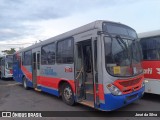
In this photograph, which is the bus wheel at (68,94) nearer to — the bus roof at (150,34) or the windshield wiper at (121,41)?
the windshield wiper at (121,41)

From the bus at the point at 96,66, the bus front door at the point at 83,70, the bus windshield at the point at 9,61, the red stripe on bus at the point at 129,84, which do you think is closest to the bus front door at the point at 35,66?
the bus at the point at 96,66

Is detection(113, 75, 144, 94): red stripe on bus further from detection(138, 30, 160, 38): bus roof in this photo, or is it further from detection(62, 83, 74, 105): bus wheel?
detection(62, 83, 74, 105): bus wheel

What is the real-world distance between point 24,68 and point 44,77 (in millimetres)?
4070

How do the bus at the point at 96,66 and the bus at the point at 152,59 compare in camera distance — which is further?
the bus at the point at 152,59

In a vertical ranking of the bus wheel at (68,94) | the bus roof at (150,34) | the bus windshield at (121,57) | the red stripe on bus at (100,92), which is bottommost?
the bus wheel at (68,94)

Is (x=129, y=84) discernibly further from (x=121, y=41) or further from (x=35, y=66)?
(x=35, y=66)

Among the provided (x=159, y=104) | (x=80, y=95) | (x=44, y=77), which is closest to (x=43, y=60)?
(x=44, y=77)

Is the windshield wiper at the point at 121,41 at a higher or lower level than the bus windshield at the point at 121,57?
higher

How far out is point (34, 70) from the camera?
39.6 ft

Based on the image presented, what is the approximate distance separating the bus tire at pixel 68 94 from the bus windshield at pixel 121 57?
2.46 metres

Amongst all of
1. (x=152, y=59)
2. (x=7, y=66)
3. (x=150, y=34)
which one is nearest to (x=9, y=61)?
(x=7, y=66)

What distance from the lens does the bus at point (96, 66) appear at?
6.12 m

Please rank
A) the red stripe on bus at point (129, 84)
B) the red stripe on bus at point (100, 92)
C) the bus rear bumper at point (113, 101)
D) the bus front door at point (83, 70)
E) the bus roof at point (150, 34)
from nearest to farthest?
1. the bus rear bumper at point (113, 101)
2. the red stripe on bus at point (100, 92)
3. the red stripe on bus at point (129, 84)
4. the bus front door at point (83, 70)
5. the bus roof at point (150, 34)

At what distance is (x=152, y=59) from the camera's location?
8.44 meters
